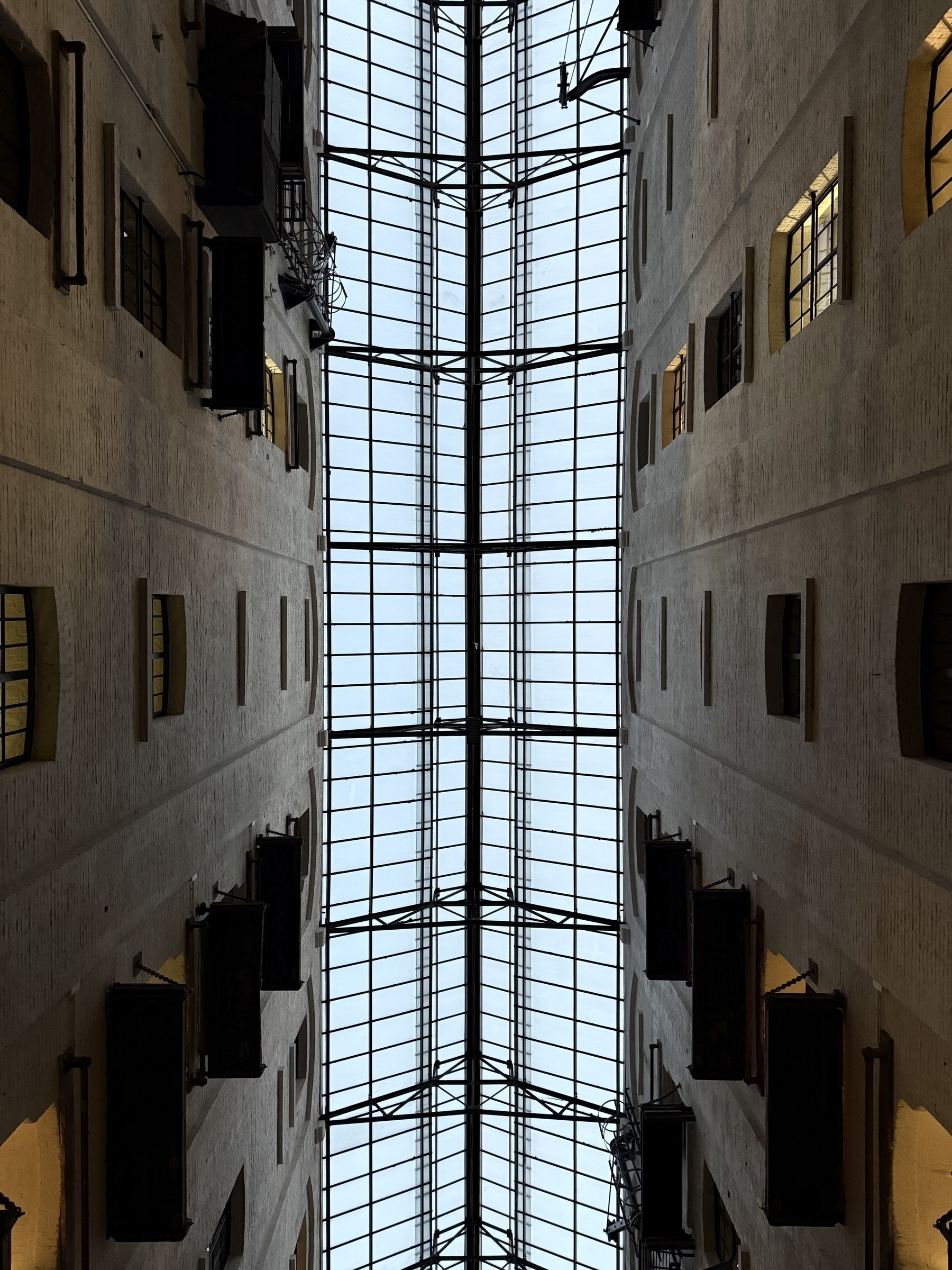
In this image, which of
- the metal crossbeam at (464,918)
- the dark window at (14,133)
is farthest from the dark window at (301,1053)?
the dark window at (14,133)

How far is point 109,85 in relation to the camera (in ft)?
40.9

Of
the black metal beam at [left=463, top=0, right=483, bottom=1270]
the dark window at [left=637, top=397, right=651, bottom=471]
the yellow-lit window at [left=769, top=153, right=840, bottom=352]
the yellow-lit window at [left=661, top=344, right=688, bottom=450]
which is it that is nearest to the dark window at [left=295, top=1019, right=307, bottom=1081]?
the black metal beam at [left=463, top=0, right=483, bottom=1270]

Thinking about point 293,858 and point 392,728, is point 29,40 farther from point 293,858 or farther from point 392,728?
point 392,728

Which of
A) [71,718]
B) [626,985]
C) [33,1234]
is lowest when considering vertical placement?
[626,985]

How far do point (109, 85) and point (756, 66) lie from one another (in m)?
10.7

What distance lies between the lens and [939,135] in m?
10.4

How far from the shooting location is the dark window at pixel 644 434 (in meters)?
28.2

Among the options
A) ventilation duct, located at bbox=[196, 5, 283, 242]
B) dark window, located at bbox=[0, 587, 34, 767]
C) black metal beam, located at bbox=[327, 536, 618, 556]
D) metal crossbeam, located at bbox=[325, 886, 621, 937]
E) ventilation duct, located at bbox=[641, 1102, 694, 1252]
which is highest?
ventilation duct, located at bbox=[196, 5, 283, 242]

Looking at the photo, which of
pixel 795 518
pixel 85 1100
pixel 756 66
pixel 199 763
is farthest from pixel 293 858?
pixel 756 66

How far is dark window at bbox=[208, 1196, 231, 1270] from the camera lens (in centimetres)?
1802

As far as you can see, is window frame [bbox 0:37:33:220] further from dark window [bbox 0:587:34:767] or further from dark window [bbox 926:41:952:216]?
Result: dark window [bbox 926:41:952:216]

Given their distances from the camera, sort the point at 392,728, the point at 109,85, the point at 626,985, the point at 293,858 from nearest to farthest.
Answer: the point at 109,85
the point at 293,858
the point at 626,985
the point at 392,728

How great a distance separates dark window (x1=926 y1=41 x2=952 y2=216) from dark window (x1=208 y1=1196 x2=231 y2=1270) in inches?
807

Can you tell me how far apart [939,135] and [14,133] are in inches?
411
